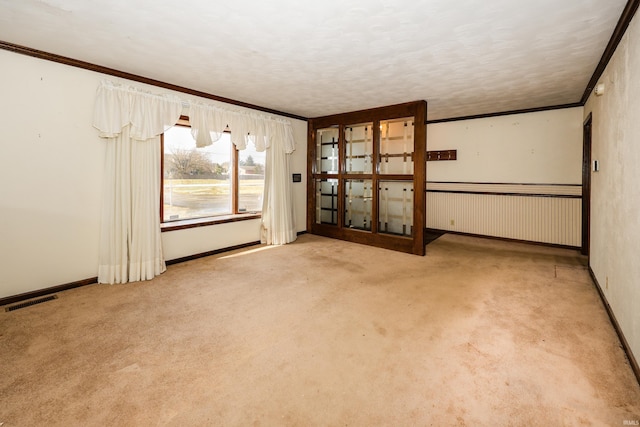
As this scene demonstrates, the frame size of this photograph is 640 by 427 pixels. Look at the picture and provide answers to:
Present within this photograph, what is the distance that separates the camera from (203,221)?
15.3 feet

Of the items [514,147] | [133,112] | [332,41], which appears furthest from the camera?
[514,147]

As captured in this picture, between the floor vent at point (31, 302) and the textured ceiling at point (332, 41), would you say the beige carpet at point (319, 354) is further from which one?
the textured ceiling at point (332, 41)

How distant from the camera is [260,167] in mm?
5570

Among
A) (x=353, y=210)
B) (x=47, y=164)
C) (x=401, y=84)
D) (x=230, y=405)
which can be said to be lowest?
(x=230, y=405)

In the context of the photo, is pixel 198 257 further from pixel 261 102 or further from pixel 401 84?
pixel 401 84

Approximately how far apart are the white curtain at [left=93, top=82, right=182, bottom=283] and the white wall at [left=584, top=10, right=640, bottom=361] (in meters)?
4.45

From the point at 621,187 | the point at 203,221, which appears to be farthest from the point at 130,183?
the point at 621,187

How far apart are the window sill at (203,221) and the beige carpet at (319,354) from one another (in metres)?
0.77

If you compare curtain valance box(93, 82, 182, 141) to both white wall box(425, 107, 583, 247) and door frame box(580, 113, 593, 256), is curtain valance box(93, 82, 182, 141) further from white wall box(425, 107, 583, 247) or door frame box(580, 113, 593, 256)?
door frame box(580, 113, 593, 256)

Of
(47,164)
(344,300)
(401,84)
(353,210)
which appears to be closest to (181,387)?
(344,300)

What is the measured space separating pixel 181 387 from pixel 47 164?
9.19ft

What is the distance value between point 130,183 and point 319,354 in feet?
9.67

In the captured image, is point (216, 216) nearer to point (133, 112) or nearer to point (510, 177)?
point (133, 112)

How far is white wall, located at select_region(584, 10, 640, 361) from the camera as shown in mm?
2078
